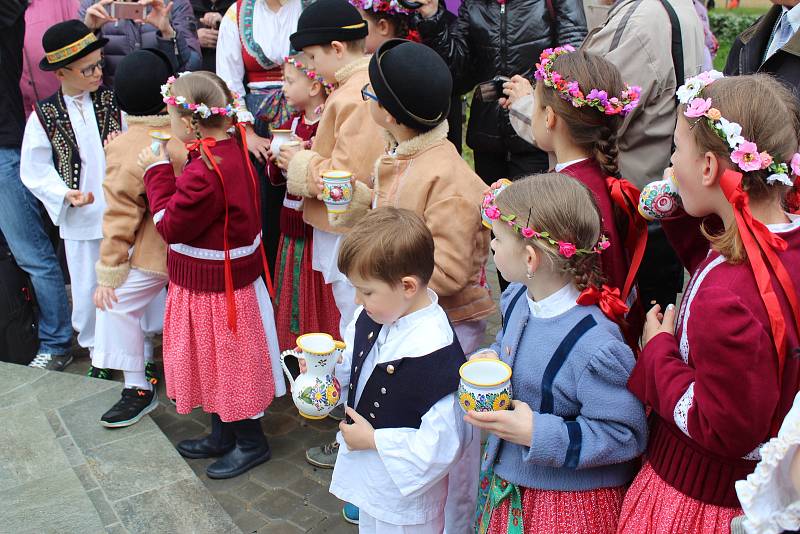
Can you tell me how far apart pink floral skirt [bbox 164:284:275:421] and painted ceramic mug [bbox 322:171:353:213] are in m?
0.80

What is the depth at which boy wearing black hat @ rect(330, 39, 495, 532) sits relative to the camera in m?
2.92

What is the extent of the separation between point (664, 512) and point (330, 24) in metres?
2.80

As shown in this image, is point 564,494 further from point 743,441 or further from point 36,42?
point 36,42

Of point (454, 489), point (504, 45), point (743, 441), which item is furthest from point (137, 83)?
point (743, 441)

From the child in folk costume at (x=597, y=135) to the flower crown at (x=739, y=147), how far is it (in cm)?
66

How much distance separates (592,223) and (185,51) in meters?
4.07

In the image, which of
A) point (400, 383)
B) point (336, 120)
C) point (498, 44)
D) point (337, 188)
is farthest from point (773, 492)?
point (498, 44)

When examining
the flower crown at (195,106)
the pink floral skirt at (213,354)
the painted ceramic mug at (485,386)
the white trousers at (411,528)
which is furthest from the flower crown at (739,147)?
the pink floral skirt at (213,354)

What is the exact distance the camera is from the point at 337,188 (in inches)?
127

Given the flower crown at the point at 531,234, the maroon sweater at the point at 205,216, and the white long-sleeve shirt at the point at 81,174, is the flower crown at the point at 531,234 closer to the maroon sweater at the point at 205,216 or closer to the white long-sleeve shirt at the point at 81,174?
the maroon sweater at the point at 205,216

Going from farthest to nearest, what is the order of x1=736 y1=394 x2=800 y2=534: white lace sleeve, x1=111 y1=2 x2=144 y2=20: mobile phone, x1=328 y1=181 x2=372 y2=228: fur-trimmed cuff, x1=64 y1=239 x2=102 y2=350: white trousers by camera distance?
x1=111 y1=2 x2=144 y2=20: mobile phone → x1=64 y1=239 x2=102 y2=350: white trousers → x1=328 y1=181 x2=372 y2=228: fur-trimmed cuff → x1=736 y1=394 x2=800 y2=534: white lace sleeve

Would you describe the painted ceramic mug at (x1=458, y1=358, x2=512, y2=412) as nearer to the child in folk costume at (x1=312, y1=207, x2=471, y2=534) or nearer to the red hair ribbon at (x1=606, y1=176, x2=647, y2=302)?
the child in folk costume at (x1=312, y1=207, x2=471, y2=534)

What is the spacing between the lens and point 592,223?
2.20 meters

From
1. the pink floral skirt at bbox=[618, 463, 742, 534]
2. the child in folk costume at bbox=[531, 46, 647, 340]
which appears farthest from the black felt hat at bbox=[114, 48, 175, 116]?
the pink floral skirt at bbox=[618, 463, 742, 534]
